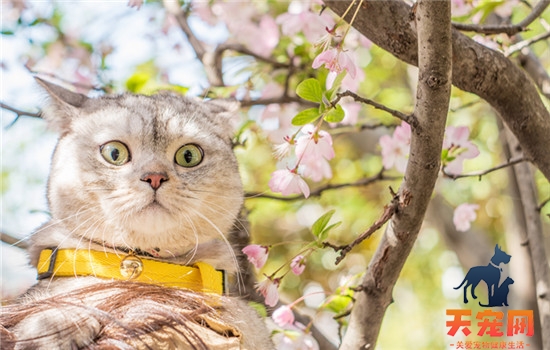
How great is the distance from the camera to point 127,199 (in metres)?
1.36

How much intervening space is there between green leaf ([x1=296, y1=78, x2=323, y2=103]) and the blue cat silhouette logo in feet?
3.19

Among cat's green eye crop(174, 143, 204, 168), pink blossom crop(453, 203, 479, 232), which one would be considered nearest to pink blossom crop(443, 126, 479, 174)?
pink blossom crop(453, 203, 479, 232)

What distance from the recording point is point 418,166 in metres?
1.27

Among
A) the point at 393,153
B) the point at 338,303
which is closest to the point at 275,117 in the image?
the point at 393,153

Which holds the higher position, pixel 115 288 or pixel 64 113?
pixel 64 113

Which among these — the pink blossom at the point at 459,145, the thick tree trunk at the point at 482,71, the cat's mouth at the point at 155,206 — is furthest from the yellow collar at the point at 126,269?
the pink blossom at the point at 459,145

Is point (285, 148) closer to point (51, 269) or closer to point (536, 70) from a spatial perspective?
point (51, 269)

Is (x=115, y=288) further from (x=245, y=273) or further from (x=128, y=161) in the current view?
(x=245, y=273)

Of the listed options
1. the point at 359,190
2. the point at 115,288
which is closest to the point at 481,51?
the point at 115,288

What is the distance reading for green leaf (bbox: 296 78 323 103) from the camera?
52.0 inches

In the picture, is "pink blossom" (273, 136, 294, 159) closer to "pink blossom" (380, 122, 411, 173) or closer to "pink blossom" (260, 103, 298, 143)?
"pink blossom" (380, 122, 411, 173)

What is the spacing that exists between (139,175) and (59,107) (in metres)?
0.42

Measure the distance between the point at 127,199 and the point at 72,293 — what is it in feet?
0.83

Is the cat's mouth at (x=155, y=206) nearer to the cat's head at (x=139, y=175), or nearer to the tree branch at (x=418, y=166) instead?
the cat's head at (x=139, y=175)
